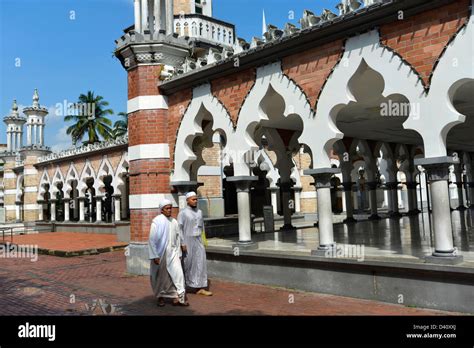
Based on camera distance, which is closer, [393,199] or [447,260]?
[447,260]

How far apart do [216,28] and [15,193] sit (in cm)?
1946

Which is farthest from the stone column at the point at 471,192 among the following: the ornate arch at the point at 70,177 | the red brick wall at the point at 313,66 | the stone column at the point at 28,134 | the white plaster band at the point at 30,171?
the stone column at the point at 28,134

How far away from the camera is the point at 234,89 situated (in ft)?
28.3

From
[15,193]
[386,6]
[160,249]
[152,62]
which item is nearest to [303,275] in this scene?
[160,249]

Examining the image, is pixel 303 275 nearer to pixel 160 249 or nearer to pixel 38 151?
pixel 160 249

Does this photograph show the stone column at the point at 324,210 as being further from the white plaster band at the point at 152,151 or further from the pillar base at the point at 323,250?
the white plaster band at the point at 152,151

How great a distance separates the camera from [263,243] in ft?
30.7

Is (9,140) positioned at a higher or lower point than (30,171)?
higher

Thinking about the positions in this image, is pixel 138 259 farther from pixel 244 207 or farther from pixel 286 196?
pixel 286 196

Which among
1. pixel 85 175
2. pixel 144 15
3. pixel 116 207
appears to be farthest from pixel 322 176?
pixel 85 175

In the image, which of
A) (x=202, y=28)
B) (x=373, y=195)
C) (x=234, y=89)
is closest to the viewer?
(x=234, y=89)

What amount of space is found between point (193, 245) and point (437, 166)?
400cm
